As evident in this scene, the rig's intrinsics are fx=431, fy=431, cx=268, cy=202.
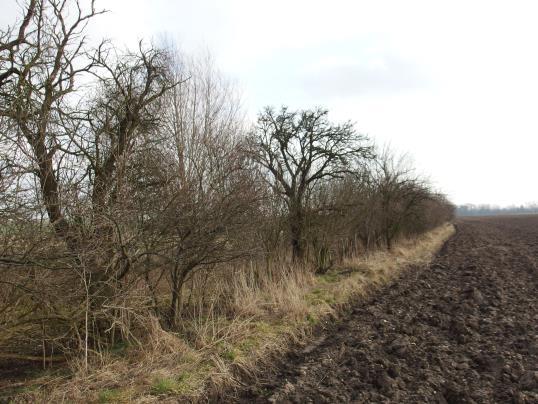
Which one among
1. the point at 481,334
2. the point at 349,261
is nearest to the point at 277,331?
the point at 481,334

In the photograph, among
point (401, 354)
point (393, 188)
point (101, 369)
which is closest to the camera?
point (101, 369)

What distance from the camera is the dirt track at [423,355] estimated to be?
4.93m

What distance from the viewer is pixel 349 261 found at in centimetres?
1527

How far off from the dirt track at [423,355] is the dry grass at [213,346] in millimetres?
469

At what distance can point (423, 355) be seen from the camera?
20.3ft

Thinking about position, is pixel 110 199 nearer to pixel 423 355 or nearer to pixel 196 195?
pixel 196 195

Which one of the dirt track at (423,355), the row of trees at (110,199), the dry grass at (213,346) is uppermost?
the row of trees at (110,199)

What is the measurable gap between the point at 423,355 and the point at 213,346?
9.91 feet

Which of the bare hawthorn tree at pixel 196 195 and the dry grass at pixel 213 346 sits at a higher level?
the bare hawthorn tree at pixel 196 195

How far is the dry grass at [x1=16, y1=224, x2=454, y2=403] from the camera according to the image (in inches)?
186

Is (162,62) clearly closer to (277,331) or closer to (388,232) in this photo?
(277,331)

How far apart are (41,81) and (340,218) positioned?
33.4ft

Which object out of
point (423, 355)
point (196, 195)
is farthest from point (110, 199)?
point (423, 355)

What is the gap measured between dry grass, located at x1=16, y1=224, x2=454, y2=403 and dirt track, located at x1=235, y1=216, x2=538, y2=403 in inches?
18.5
